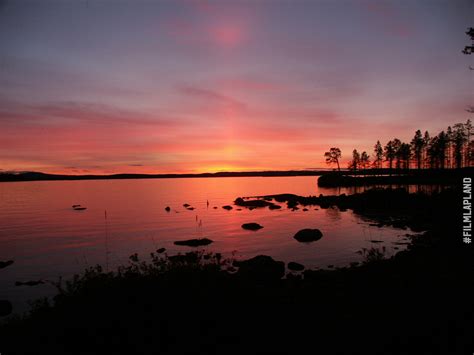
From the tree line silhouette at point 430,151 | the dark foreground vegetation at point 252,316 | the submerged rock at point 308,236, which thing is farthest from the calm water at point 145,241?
the tree line silhouette at point 430,151

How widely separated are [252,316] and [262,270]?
294 inches

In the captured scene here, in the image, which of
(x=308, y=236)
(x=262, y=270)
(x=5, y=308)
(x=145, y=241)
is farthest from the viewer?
(x=145, y=241)

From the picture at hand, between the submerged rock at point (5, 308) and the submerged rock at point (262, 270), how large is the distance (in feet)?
37.0

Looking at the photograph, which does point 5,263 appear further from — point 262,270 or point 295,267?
point 295,267

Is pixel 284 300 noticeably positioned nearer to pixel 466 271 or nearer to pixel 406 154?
pixel 466 271

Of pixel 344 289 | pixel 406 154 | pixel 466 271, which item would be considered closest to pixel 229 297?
pixel 344 289

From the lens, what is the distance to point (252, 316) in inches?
347

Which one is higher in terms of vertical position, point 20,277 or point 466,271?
point 466,271

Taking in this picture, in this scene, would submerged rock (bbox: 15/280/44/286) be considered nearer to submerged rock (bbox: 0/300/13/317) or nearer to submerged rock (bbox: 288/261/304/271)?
submerged rock (bbox: 0/300/13/317)

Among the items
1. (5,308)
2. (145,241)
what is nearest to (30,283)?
(5,308)

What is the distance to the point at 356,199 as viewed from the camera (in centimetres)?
5681

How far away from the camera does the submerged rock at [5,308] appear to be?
1373cm

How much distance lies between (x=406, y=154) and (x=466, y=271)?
450 feet

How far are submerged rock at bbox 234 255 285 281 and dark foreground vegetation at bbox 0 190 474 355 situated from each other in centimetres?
257
